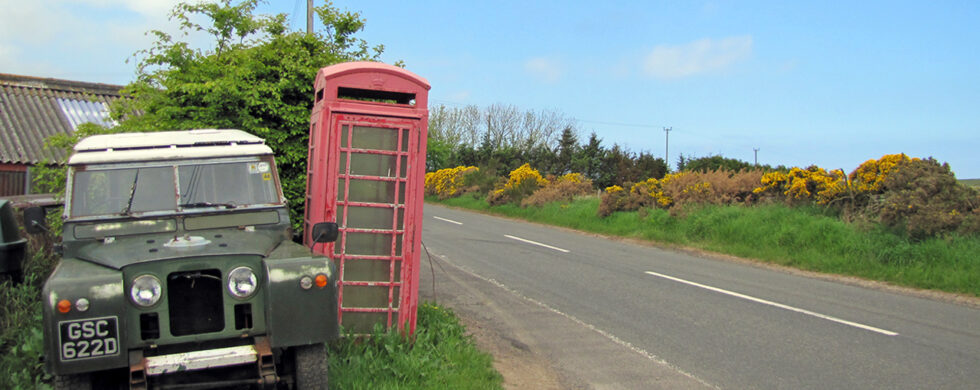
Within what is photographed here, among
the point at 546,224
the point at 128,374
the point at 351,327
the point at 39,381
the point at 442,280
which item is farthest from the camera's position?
the point at 546,224

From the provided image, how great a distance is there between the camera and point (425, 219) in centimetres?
2370

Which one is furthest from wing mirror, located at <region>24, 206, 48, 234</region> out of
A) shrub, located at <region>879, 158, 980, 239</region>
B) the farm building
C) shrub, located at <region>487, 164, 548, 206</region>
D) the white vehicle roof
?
shrub, located at <region>487, 164, 548, 206</region>

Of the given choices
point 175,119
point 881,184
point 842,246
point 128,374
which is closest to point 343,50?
point 175,119

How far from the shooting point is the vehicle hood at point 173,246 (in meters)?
4.54

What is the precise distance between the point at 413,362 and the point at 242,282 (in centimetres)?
178

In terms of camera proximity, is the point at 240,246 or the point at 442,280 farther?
the point at 442,280

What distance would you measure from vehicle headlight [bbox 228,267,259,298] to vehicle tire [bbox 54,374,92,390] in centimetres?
100

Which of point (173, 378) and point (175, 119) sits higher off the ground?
point (175, 119)

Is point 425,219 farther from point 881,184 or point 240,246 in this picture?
point 240,246

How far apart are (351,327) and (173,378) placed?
7.60 feet

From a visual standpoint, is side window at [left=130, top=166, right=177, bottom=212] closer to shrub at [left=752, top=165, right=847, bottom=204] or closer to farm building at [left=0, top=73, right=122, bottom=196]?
farm building at [left=0, top=73, right=122, bottom=196]

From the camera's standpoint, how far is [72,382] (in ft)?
14.0

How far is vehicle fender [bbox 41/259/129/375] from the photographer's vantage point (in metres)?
4.07

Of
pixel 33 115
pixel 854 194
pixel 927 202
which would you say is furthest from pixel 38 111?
pixel 927 202
